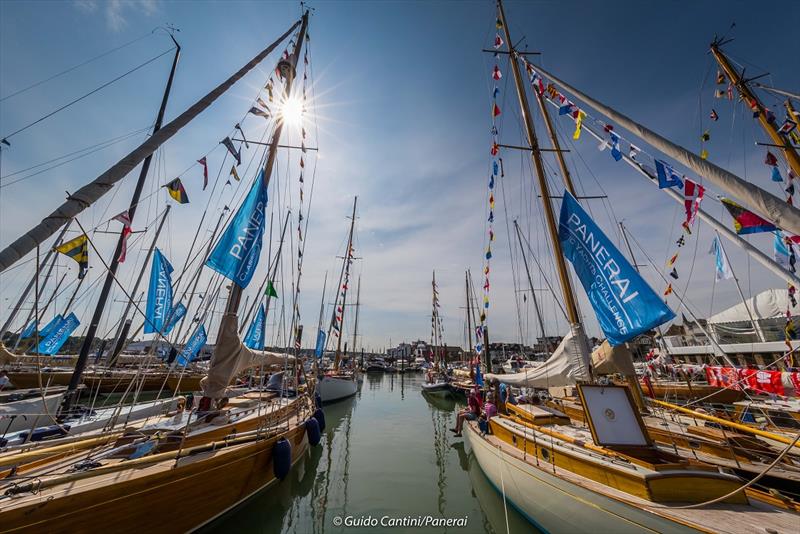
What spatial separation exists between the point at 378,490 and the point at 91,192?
391 inches

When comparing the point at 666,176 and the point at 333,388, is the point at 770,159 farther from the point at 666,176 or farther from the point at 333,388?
the point at 333,388

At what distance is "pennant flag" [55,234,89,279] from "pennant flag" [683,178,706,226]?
17.0m

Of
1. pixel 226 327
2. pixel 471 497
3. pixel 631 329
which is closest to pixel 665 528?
pixel 631 329

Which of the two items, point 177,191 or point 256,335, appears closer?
point 177,191

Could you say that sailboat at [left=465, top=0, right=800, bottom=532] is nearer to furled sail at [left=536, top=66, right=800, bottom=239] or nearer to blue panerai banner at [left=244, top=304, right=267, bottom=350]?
furled sail at [left=536, top=66, right=800, bottom=239]

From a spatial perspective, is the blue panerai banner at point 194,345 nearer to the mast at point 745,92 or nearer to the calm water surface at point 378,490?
the calm water surface at point 378,490

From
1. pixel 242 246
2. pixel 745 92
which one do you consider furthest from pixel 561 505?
pixel 745 92

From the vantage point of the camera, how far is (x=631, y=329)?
5578 mm

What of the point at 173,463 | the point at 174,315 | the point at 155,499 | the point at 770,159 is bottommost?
the point at 155,499

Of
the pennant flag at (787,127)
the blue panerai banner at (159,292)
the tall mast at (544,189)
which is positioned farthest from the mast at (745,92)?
the blue panerai banner at (159,292)

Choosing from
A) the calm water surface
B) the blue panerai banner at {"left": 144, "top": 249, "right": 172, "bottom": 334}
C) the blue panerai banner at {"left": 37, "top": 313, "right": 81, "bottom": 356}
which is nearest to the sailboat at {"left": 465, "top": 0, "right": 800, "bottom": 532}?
the calm water surface

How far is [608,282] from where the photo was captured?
19.9ft

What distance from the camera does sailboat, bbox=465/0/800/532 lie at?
4.28 m

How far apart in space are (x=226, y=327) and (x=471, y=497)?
29.0ft
